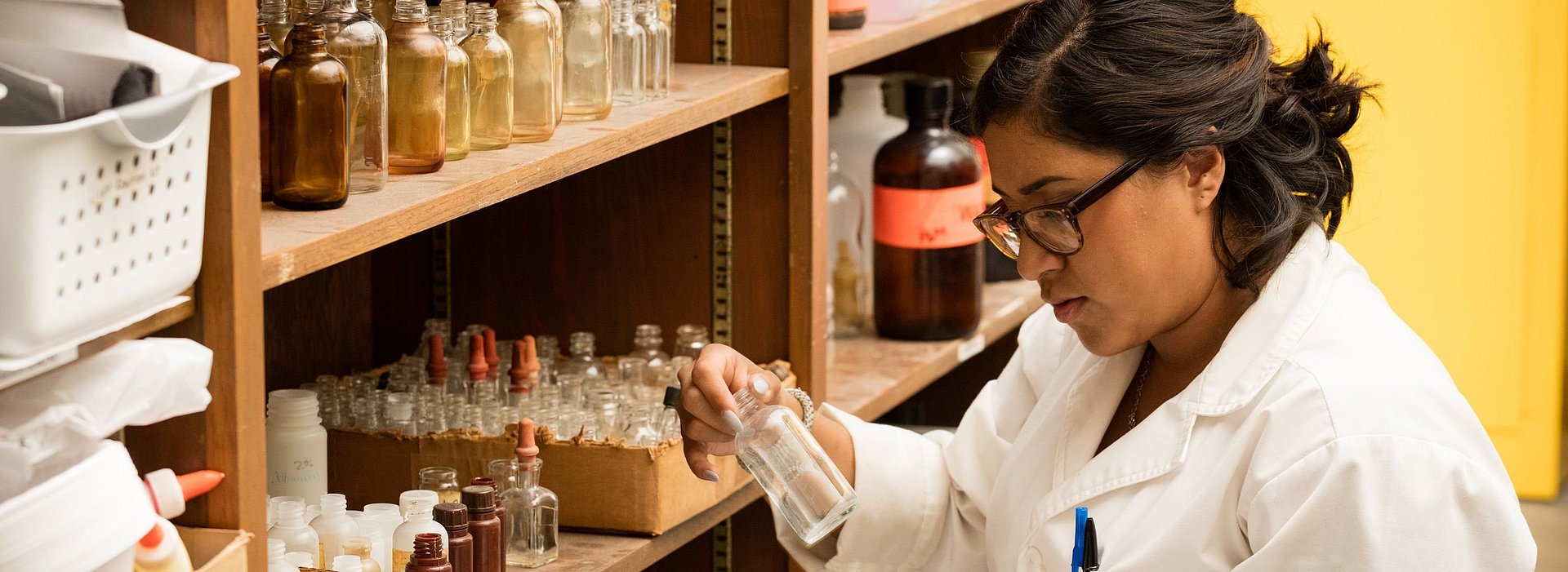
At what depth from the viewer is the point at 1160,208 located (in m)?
1.45

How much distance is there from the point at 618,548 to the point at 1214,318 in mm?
662

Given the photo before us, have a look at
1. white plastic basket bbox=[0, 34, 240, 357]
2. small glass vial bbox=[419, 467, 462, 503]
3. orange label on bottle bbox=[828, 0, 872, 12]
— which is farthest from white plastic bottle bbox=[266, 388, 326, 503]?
orange label on bottle bbox=[828, 0, 872, 12]

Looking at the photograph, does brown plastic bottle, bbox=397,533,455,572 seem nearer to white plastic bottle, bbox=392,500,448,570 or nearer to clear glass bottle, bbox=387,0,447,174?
white plastic bottle, bbox=392,500,448,570

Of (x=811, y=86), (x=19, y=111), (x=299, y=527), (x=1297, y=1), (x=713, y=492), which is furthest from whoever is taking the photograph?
(x=1297, y=1)

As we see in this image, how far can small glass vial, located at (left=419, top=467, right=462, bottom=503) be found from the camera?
153cm

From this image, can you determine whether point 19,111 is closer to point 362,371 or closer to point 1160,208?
point 1160,208

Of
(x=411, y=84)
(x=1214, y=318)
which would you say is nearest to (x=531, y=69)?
(x=411, y=84)

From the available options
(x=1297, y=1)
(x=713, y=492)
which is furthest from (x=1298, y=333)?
(x=1297, y=1)

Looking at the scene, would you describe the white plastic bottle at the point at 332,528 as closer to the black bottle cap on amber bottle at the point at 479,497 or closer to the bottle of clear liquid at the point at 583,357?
the black bottle cap on amber bottle at the point at 479,497

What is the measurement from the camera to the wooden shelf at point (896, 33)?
2070mm

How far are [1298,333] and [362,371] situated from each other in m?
1.15

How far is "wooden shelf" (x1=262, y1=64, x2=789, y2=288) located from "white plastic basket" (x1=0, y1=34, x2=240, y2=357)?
11 centimetres

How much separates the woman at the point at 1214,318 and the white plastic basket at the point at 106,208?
2.17 feet

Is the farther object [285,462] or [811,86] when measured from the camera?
[811,86]
